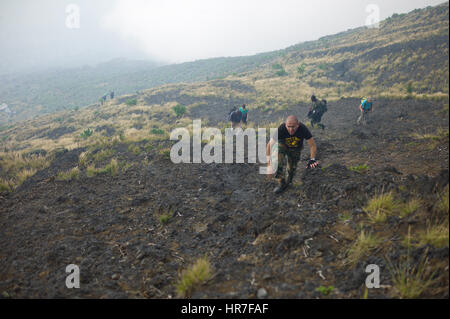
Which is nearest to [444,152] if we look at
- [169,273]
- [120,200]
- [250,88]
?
[169,273]

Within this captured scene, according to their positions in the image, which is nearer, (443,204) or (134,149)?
(443,204)

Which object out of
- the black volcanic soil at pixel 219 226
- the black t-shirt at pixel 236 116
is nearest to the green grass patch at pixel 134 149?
the black volcanic soil at pixel 219 226

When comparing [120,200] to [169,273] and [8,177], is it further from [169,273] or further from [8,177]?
[8,177]

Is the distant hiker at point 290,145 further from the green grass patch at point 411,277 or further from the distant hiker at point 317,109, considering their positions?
the distant hiker at point 317,109

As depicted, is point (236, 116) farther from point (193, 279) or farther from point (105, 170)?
point (193, 279)

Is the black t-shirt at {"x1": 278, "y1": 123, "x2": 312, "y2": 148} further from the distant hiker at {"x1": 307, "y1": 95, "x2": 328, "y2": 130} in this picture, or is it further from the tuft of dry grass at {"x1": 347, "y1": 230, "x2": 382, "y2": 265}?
the distant hiker at {"x1": 307, "y1": 95, "x2": 328, "y2": 130}

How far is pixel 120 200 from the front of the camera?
21.5ft

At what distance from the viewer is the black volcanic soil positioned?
3.12 m

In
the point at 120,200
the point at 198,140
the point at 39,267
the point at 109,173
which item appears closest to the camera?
the point at 39,267

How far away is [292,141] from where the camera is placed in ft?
16.7

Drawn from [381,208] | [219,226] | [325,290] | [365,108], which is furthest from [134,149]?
[365,108]

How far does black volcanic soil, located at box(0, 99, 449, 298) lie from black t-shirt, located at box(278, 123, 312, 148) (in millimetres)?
1133

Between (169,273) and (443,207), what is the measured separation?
3925 millimetres

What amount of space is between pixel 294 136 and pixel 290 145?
0.74ft
